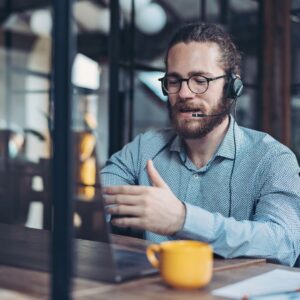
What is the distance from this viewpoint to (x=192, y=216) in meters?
1.41

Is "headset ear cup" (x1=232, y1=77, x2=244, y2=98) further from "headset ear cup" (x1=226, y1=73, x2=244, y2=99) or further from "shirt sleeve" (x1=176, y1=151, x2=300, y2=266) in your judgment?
"shirt sleeve" (x1=176, y1=151, x2=300, y2=266)

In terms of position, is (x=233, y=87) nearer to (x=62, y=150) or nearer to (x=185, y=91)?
(x=185, y=91)

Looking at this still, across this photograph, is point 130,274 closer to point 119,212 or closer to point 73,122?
→ point 119,212

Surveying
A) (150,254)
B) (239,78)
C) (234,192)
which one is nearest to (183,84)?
(239,78)

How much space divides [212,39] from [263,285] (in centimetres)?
112

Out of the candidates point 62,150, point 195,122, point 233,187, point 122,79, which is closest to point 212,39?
point 195,122

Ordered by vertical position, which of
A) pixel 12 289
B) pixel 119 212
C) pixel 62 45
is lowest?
pixel 12 289

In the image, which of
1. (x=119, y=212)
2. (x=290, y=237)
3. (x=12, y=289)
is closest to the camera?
(x=12, y=289)

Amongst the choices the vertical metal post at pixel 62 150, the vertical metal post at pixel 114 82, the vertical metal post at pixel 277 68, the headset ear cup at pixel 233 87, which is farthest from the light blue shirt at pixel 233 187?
the vertical metal post at pixel 277 68

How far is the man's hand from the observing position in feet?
4.44

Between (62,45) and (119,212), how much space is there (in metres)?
0.64

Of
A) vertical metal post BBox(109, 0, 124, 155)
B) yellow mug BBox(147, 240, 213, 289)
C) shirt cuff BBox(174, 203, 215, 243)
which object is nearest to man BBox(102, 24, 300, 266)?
shirt cuff BBox(174, 203, 215, 243)

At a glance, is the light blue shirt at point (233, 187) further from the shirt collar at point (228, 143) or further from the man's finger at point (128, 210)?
the man's finger at point (128, 210)

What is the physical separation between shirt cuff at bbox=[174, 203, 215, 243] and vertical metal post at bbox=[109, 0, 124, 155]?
171 cm
